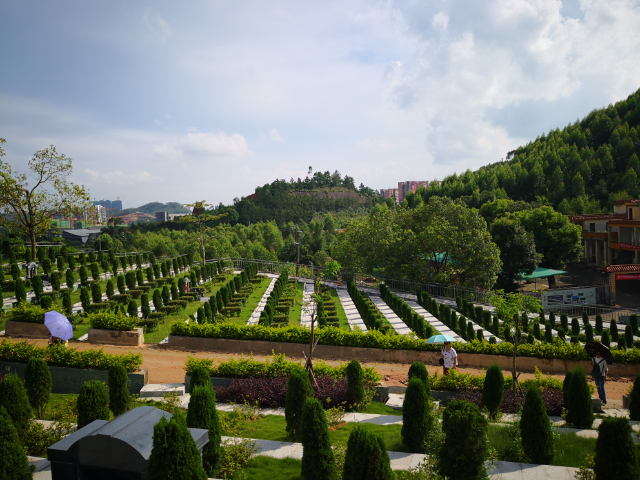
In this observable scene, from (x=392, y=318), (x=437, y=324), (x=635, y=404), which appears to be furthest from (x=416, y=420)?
(x=392, y=318)

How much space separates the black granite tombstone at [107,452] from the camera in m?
4.51

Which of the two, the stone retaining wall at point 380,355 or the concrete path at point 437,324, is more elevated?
the stone retaining wall at point 380,355

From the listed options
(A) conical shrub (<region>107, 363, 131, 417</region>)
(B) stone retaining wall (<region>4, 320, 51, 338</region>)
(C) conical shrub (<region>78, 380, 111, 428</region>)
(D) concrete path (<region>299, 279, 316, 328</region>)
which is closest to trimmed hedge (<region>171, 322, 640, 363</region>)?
(D) concrete path (<region>299, 279, 316, 328</region>)

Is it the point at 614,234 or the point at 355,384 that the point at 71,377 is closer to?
the point at 355,384

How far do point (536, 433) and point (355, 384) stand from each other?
3351 millimetres

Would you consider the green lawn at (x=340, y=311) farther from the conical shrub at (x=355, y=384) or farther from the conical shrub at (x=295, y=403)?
the conical shrub at (x=295, y=403)

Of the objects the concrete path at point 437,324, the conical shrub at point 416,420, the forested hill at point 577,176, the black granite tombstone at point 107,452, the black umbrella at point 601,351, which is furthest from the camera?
the forested hill at point 577,176

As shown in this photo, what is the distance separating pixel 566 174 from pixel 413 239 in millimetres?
40845

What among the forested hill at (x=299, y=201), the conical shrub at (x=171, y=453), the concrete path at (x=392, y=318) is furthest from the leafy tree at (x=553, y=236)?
the forested hill at (x=299, y=201)

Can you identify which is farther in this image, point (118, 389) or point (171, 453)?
point (118, 389)

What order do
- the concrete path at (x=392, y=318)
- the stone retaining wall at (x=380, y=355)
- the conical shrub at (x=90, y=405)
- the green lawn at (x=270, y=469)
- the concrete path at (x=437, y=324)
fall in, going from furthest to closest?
the concrete path at (x=392, y=318)
the concrete path at (x=437, y=324)
the stone retaining wall at (x=380, y=355)
the conical shrub at (x=90, y=405)
the green lawn at (x=270, y=469)

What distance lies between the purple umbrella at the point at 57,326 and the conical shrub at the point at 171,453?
7844 millimetres

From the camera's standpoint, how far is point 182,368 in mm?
11391

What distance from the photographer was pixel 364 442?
4.84 meters
